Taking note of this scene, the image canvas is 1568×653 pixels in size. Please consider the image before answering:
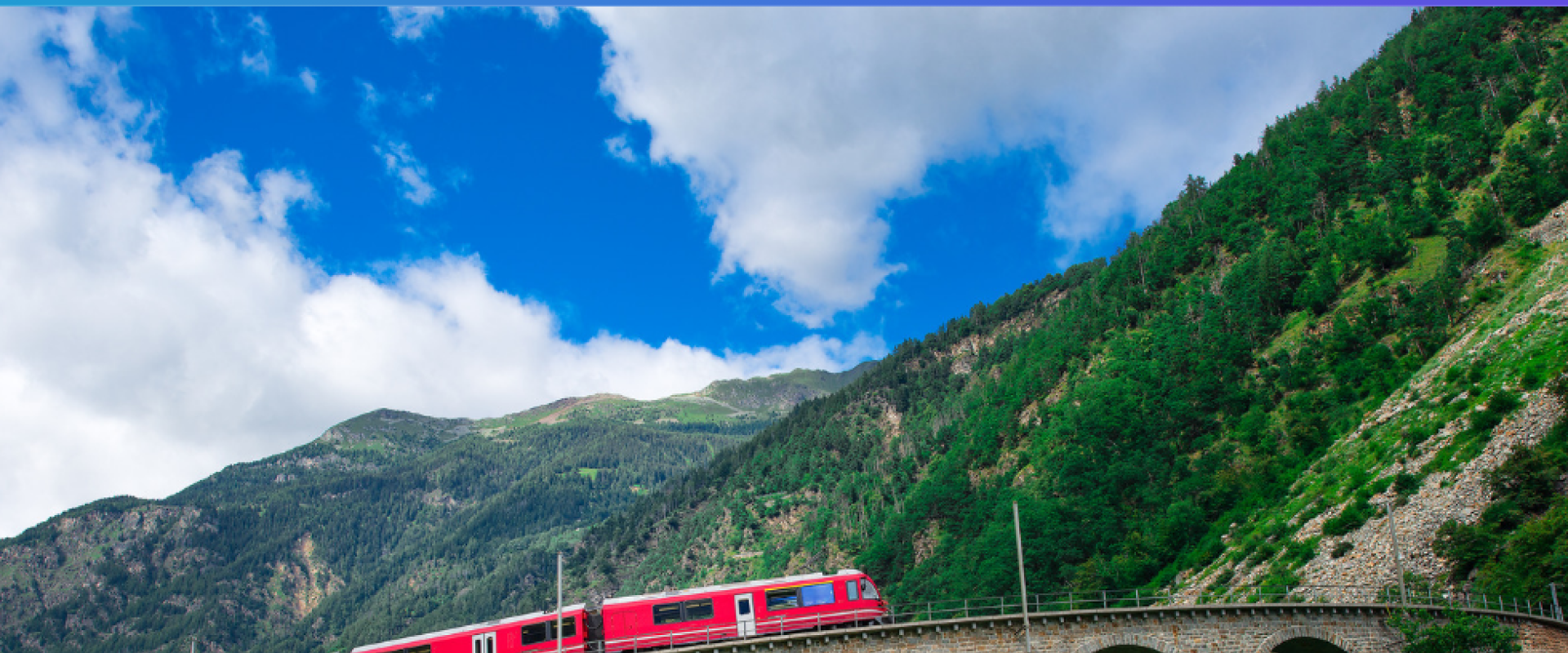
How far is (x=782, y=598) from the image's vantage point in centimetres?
4078

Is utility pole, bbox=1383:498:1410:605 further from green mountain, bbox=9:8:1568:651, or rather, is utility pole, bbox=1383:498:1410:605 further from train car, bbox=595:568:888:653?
train car, bbox=595:568:888:653

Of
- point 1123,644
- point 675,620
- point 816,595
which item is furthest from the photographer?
point 816,595

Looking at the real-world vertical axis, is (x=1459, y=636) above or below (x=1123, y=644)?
below

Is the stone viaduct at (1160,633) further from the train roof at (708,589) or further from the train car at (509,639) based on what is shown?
the train car at (509,639)

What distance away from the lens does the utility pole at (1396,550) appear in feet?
139

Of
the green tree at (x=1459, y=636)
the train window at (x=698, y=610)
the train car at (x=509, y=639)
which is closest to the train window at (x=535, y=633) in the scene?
the train car at (x=509, y=639)

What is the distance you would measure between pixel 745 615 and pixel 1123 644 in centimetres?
1860

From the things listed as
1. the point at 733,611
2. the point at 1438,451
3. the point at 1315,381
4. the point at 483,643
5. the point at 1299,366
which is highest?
the point at 1299,366

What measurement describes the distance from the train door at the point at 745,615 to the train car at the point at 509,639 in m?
7.48

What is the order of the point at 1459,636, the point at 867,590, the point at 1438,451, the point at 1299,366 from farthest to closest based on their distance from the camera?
1. the point at 1299,366
2. the point at 1438,451
3. the point at 867,590
4. the point at 1459,636

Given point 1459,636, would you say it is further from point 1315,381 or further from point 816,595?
point 1315,381

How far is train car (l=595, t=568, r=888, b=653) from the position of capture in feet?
→ 130

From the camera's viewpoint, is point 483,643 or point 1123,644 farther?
point 1123,644

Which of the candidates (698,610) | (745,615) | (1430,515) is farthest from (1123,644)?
(1430,515)
